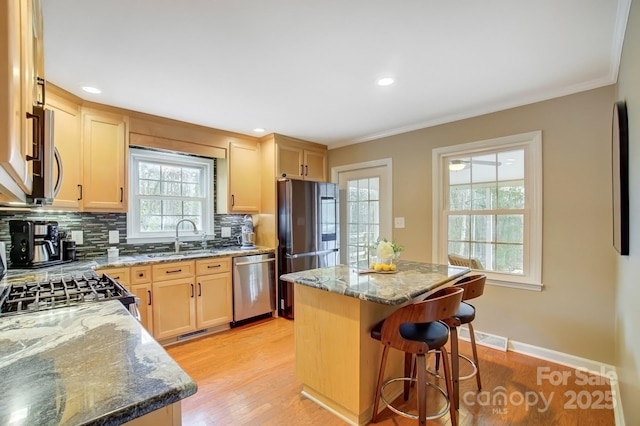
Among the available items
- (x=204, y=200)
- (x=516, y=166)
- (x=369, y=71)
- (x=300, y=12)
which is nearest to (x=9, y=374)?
(x=300, y=12)

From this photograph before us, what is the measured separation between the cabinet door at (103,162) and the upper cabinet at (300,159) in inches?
65.1

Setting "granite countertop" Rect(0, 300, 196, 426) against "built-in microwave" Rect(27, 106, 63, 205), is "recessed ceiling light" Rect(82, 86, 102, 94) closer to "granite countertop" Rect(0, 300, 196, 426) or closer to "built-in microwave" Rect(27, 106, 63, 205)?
"built-in microwave" Rect(27, 106, 63, 205)

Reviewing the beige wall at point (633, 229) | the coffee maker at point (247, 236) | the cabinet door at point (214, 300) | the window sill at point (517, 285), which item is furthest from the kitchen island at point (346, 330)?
the coffee maker at point (247, 236)

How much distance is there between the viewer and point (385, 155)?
3.81 metres

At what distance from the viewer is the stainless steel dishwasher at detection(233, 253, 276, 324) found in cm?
341

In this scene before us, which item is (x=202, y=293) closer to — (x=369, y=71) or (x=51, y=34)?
(x=51, y=34)

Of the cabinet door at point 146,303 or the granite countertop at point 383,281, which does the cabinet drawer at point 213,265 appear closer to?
the cabinet door at point 146,303

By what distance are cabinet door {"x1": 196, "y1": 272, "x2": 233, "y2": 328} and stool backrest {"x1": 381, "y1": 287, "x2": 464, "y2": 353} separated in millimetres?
2135

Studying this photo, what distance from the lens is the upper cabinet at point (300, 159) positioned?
389 cm

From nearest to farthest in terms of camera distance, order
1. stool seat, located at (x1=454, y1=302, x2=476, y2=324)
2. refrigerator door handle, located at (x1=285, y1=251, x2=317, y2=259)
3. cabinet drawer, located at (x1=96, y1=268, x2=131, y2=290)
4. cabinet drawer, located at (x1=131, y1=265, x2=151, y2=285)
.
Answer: stool seat, located at (x1=454, y1=302, x2=476, y2=324), cabinet drawer, located at (x1=96, y1=268, x2=131, y2=290), cabinet drawer, located at (x1=131, y1=265, x2=151, y2=285), refrigerator door handle, located at (x1=285, y1=251, x2=317, y2=259)

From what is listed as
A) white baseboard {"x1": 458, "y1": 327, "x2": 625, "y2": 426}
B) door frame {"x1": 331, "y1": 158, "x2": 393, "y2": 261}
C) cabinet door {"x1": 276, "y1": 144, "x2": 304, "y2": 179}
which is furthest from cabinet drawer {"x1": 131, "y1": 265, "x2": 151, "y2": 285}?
white baseboard {"x1": 458, "y1": 327, "x2": 625, "y2": 426}

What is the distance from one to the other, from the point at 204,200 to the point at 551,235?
12.0ft

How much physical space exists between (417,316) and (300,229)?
2.31 metres

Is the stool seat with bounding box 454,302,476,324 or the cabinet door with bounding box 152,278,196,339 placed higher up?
the stool seat with bounding box 454,302,476,324
